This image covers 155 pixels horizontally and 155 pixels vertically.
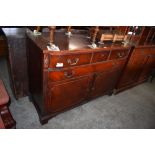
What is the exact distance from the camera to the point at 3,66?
8.91 ft

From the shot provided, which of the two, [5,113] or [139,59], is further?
[139,59]

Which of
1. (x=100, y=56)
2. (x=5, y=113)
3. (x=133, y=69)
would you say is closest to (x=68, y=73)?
(x=100, y=56)

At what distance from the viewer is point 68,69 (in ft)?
4.82

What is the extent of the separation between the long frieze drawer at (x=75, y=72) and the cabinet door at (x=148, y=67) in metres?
1.09

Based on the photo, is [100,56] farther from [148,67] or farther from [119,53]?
[148,67]

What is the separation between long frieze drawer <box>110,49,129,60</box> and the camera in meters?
1.77

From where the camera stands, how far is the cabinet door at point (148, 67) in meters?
2.51

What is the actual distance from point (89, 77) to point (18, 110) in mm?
1060

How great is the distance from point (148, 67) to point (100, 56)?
4.92ft

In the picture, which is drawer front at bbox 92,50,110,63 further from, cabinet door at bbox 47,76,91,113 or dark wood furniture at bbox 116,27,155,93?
dark wood furniture at bbox 116,27,155,93

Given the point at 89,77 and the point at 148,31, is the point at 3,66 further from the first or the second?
the point at 148,31

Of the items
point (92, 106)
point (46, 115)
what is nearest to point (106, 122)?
point (92, 106)

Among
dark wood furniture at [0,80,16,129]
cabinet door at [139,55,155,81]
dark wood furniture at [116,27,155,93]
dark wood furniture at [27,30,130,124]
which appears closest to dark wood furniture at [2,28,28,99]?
dark wood furniture at [27,30,130,124]
